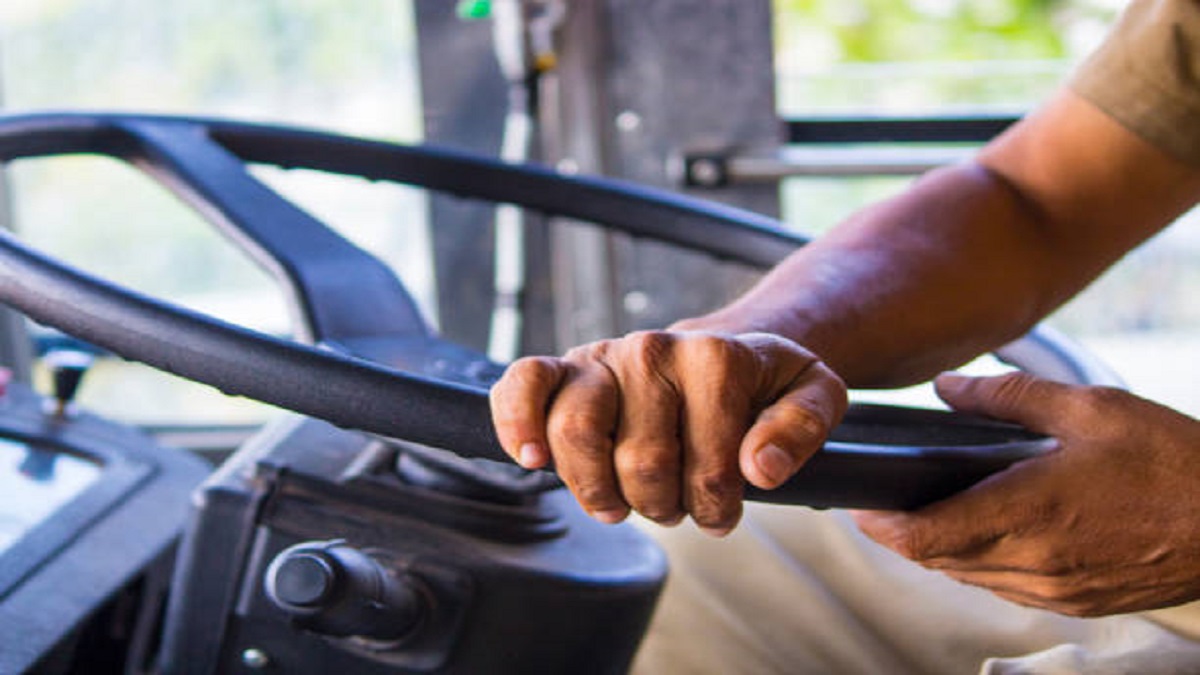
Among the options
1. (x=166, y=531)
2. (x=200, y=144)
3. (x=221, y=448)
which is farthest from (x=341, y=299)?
(x=221, y=448)

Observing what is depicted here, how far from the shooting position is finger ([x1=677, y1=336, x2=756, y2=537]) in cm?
47

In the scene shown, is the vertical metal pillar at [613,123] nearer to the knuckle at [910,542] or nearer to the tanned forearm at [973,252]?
the tanned forearm at [973,252]

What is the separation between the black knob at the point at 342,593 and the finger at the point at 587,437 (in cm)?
18

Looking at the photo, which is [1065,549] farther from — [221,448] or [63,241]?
[63,241]

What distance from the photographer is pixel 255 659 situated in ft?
2.40

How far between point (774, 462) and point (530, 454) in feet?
0.26

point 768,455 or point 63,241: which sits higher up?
point 768,455

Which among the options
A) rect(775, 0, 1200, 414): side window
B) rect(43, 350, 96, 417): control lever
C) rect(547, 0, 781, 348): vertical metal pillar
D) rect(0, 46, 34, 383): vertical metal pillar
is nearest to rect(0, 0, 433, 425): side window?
rect(0, 46, 34, 383): vertical metal pillar

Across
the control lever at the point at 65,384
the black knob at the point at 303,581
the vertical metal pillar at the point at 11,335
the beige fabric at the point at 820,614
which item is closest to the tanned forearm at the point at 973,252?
the beige fabric at the point at 820,614

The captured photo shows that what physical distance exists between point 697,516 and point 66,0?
71.2 inches

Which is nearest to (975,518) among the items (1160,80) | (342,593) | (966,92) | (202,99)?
(342,593)

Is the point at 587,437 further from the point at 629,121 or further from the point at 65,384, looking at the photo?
the point at 629,121

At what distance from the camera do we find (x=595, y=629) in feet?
2.41

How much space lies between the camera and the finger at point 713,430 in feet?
1.55
